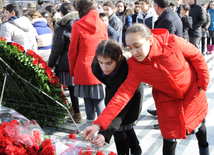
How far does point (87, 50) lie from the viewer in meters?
3.14

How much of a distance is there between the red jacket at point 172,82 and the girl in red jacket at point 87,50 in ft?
3.67

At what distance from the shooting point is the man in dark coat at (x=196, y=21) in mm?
6914

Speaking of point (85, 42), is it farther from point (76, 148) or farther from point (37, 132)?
point (76, 148)

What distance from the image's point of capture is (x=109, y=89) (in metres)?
2.41

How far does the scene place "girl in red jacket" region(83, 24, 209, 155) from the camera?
1.89m

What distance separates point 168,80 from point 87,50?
1381 mm

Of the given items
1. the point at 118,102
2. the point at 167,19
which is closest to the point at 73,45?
the point at 167,19

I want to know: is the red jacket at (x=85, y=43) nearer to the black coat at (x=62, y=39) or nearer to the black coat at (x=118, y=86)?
the black coat at (x=62, y=39)

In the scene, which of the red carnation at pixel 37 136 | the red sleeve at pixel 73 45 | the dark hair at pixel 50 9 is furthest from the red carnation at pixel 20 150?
the dark hair at pixel 50 9

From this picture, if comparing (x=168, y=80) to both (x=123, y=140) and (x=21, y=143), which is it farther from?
(x=21, y=143)

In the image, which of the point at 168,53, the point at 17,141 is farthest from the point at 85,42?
the point at 17,141

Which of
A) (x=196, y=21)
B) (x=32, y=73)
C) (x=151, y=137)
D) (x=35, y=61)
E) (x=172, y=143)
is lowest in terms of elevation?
(x=151, y=137)

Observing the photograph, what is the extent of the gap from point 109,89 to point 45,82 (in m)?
1.02

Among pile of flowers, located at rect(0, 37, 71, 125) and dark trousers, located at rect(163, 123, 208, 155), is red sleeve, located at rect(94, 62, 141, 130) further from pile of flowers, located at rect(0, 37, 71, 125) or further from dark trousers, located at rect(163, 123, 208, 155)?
pile of flowers, located at rect(0, 37, 71, 125)
